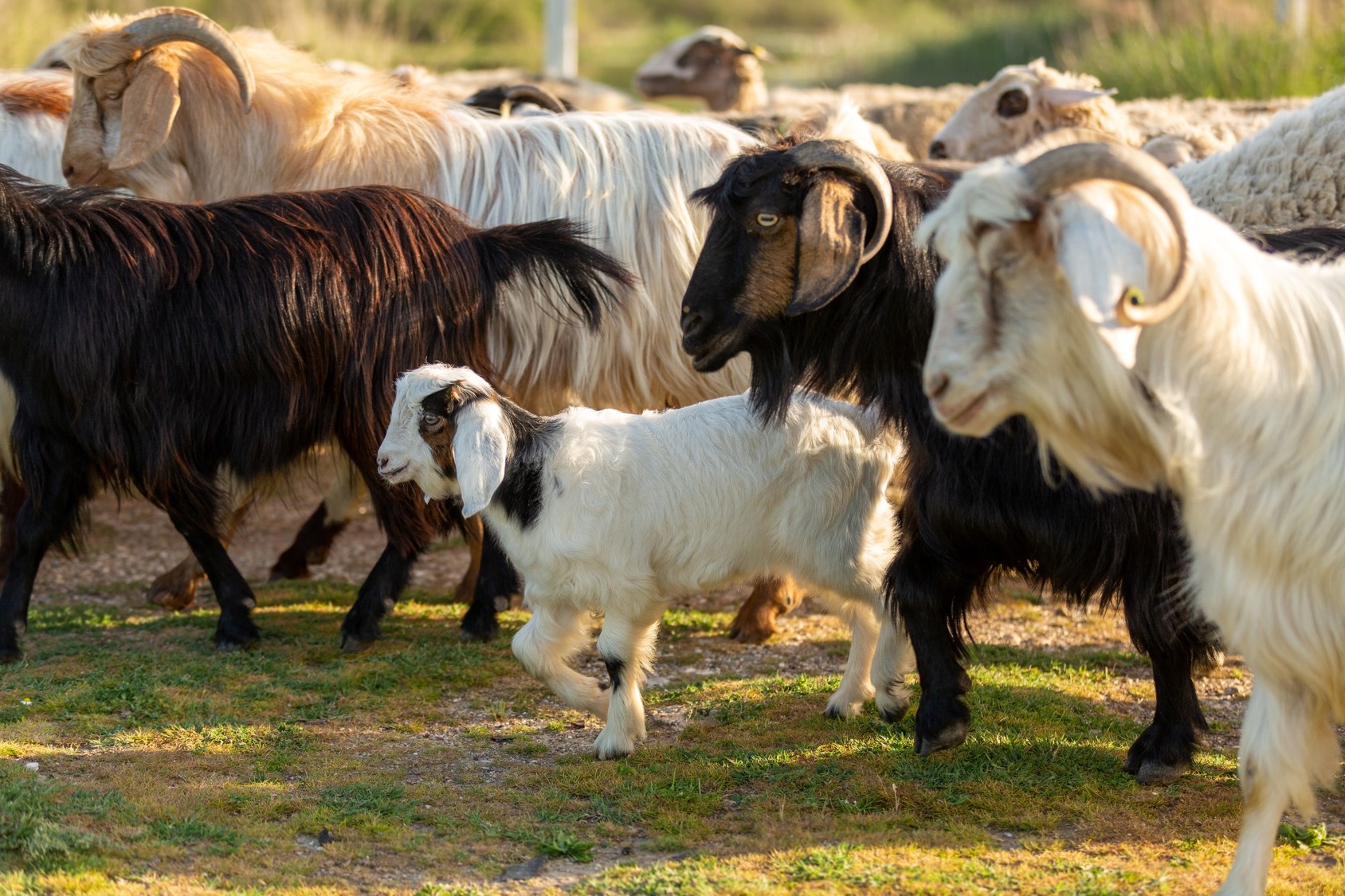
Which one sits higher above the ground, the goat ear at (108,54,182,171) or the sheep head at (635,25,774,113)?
the sheep head at (635,25,774,113)

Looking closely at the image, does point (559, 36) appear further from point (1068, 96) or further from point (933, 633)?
point (933, 633)

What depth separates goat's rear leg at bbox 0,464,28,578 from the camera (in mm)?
7184

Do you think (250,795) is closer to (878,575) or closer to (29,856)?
(29,856)

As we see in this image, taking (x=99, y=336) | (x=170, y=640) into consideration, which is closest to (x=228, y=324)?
(x=99, y=336)

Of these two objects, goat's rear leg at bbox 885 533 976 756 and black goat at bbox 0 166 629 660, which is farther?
black goat at bbox 0 166 629 660

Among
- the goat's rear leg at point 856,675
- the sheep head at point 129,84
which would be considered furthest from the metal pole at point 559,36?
the goat's rear leg at point 856,675

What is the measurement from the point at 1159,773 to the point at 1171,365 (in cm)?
192

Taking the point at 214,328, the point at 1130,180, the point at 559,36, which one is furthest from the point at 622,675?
the point at 559,36

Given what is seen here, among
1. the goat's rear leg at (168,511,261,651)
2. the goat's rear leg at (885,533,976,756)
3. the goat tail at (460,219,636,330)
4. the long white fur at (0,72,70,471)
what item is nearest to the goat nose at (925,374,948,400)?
the goat's rear leg at (885,533,976,756)

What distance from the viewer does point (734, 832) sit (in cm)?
435

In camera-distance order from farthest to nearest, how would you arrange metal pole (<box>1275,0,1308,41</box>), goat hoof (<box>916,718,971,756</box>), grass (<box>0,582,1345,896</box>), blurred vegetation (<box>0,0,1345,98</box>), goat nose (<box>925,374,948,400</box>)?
metal pole (<box>1275,0,1308,41</box>), blurred vegetation (<box>0,0,1345,98</box>), goat hoof (<box>916,718,971,756</box>), grass (<box>0,582,1345,896</box>), goat nose (<box>925,374,948,400</box>)

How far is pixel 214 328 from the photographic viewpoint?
5.88 metres

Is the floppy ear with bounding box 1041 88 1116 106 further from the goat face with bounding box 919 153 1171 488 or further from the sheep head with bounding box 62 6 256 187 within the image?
the goat face with bounding box 919 153 1171 488

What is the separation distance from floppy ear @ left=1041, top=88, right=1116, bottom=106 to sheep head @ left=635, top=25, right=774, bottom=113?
4.16 m
